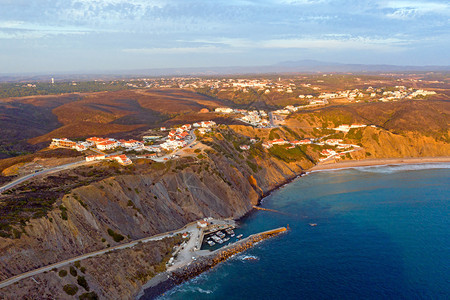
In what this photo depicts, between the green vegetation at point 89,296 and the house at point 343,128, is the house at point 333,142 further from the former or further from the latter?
the green vegetation at point 89,296

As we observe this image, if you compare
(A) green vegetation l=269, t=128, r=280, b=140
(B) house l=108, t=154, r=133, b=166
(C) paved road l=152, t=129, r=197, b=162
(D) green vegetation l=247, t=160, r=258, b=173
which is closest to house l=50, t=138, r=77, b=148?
(B) house l=108, t=154, r=133, b=166

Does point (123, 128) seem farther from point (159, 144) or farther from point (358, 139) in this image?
point (358, 139)

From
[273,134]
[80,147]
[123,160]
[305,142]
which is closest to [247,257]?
[123,160]

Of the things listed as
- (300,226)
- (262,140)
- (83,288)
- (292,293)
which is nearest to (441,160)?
(262,140)

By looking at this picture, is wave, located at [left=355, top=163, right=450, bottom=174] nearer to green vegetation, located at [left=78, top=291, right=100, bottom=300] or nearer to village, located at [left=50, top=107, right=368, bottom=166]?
village, located at [left=50, top=107, right=368, bottom=166]

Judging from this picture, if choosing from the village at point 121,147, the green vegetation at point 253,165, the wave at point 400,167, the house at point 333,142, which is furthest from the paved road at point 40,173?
A: the house at point 333,142

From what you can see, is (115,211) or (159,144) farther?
(159,144)

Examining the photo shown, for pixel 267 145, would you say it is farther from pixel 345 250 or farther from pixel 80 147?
pixel 345 250
